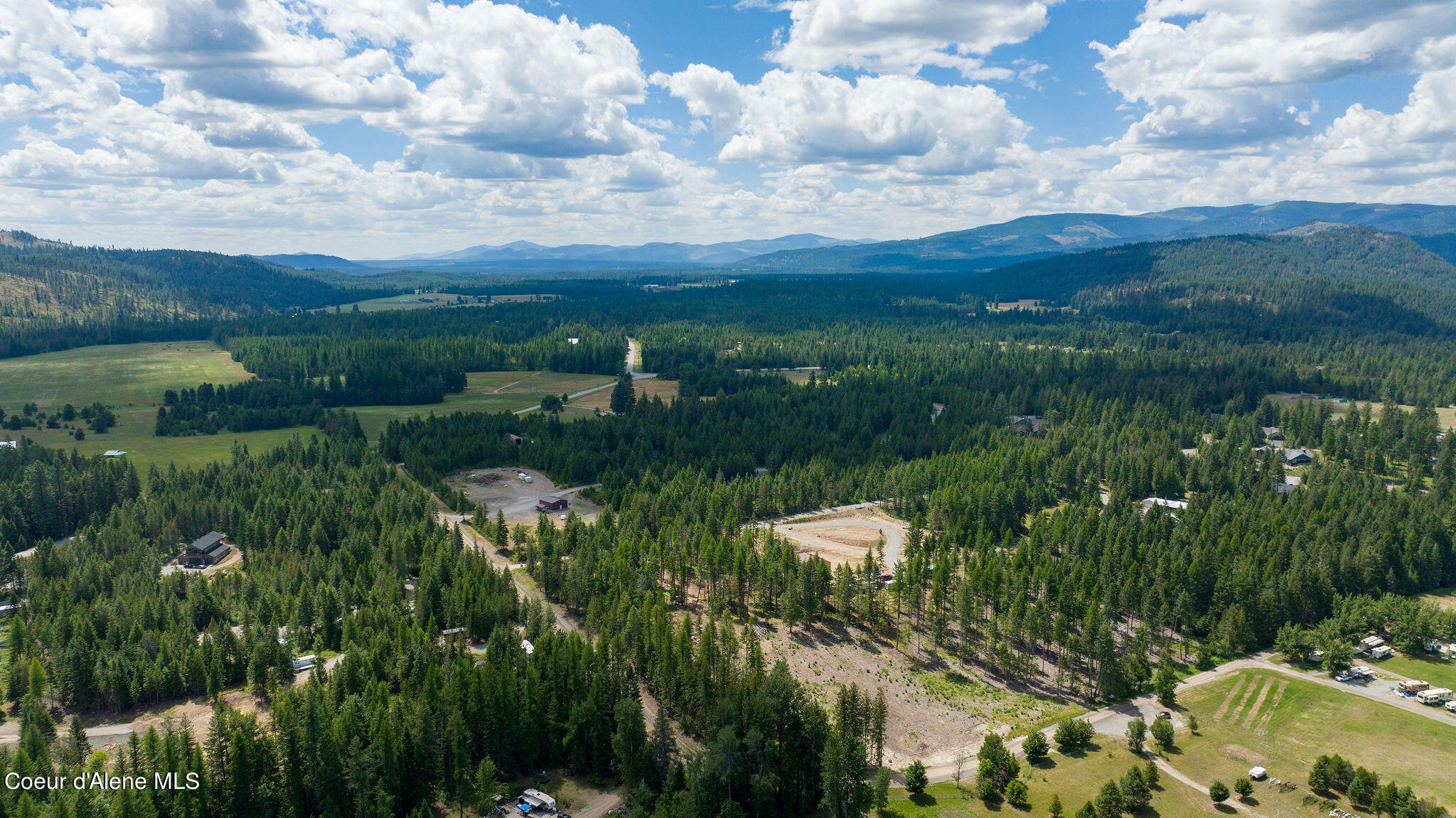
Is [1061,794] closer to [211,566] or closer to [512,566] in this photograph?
[512,566]

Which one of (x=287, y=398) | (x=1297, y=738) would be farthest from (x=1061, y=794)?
(x=287, y=398)

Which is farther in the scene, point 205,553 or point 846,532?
point 846,532

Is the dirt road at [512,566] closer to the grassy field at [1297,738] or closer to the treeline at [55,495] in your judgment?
the treeline at [55,495]

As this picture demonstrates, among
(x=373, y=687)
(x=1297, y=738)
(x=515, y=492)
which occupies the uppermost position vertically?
(x=373, y=687)

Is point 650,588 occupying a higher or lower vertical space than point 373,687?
lower

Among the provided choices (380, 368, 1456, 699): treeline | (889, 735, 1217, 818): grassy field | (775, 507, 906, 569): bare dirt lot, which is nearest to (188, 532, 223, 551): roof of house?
(380, 368, 1456, 699): treeline

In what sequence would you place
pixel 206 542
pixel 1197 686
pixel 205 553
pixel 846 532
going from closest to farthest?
pixel 1197 686 < pixel 205 553 < pixel 206 542 < pixel 846 532

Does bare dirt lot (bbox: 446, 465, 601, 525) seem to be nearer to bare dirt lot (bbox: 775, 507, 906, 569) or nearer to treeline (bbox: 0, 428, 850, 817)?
treeline (bbox: 0, 428, 850, 817)
